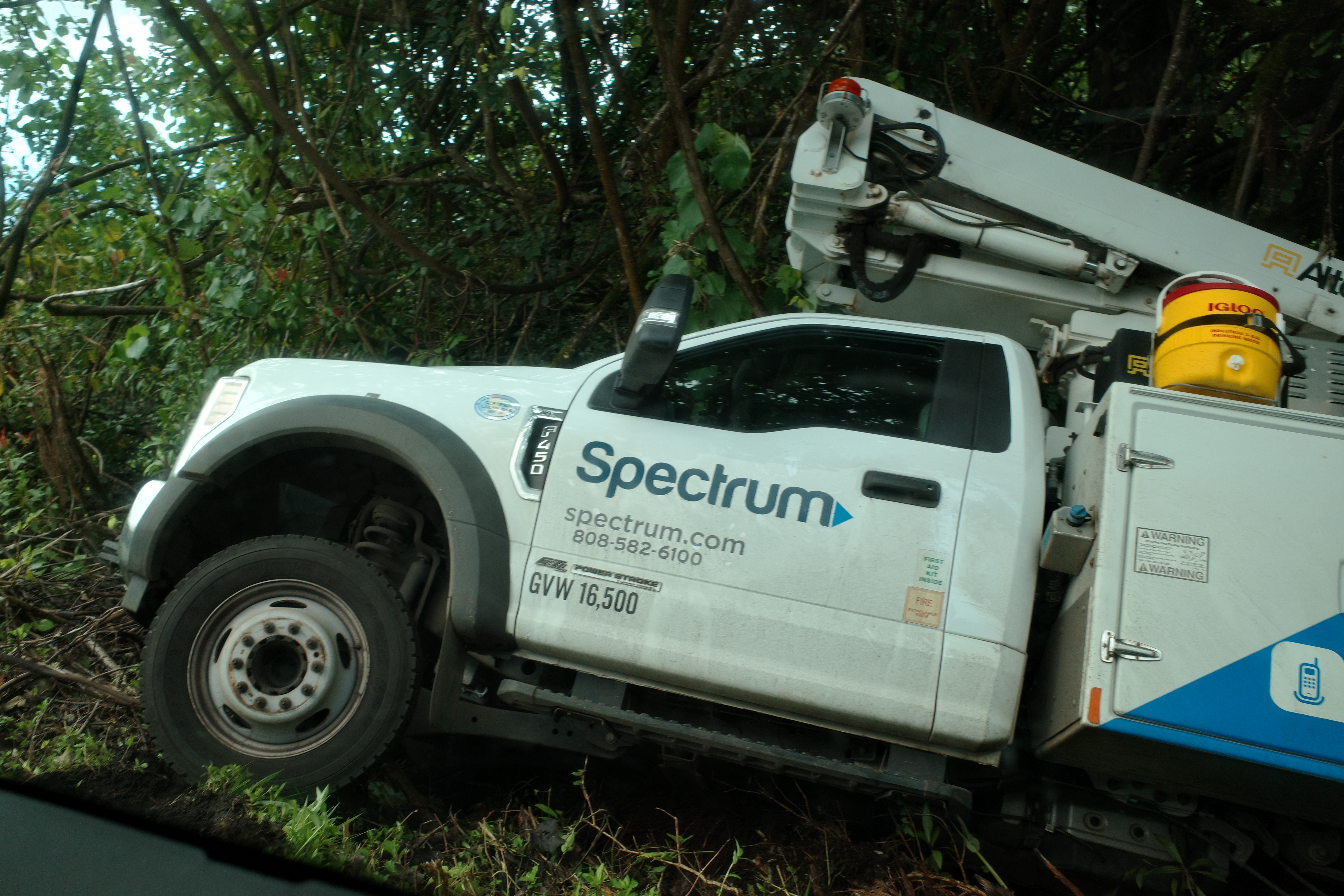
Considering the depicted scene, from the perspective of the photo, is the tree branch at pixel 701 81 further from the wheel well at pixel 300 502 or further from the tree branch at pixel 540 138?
the wheel well at pixel 300 502

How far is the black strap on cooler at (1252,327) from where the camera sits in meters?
3.02

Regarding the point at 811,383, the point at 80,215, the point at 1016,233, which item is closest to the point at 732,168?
the point at 1016,233

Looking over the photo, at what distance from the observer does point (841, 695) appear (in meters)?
2.92

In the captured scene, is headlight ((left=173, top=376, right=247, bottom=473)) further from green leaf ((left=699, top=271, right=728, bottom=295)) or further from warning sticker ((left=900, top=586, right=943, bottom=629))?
warning sticker ((left=900, top=586, right=943, bottom=629))

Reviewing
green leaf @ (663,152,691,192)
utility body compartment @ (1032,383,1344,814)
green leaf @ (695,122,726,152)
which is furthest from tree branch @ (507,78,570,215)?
utility body compartment @ (1032,383,1344,814)

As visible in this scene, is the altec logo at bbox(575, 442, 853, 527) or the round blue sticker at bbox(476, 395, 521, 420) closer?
the altec logo at bbox(575, 442, 853, 527)

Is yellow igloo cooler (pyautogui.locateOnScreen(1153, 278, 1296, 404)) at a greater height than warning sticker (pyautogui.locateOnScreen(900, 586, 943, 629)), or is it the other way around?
yellow igloo cooler (pyautogui.locateOnScreen(1153, 278, 1296, 404))

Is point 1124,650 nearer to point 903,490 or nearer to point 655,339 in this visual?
point 903,490

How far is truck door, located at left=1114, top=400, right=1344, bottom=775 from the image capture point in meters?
2.53

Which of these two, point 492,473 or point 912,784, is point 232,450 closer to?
point 492,473

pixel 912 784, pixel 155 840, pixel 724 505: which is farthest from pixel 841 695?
pixel 155 840

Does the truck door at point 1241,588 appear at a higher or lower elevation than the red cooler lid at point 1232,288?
lower

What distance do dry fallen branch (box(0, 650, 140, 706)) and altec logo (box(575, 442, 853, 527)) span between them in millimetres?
2138

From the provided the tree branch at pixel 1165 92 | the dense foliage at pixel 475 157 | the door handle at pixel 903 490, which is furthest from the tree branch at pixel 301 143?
the tree branch at pixel 1165 92
